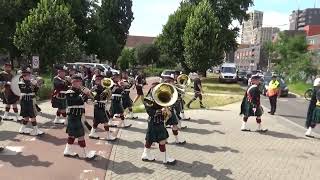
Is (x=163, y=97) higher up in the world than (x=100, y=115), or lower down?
higher up

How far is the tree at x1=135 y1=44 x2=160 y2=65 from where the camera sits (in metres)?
80.8

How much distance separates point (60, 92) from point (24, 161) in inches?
177

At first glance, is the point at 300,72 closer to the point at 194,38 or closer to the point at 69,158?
the point at 194,38

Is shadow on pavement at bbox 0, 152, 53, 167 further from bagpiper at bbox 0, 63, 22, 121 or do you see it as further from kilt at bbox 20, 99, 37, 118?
bagpiper at bbox 0, 63, 22, 121

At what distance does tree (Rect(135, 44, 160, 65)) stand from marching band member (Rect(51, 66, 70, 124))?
67148mm

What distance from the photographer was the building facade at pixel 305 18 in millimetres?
159250

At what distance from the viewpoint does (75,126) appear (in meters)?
9.37

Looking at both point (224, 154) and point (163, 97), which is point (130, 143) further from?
point (163, 97)

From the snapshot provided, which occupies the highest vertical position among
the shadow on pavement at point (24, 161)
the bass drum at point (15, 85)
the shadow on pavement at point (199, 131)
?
→ the bass drum at point (15, 85)

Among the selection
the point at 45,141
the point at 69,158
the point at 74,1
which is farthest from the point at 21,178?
the point at 74,1

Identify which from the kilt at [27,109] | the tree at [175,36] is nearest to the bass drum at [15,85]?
the kilt at [27,109]

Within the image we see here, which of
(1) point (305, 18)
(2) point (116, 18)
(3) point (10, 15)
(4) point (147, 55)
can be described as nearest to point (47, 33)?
(3) point (10, 15)

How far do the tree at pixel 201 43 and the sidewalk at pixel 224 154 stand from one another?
67.8 ft

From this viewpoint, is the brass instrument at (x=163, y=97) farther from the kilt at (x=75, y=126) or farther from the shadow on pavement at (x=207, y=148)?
the shadow on pavement at (x=207, y=148)
